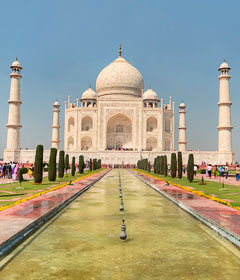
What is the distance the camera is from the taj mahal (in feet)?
112

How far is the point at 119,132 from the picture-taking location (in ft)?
142

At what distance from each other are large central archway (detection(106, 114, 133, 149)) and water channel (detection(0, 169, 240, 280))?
121ft

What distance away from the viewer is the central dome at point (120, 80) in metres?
44.1

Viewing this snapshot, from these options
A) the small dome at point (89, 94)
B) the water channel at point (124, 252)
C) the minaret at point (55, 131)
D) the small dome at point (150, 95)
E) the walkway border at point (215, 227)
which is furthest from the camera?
the small dome at point (89, 94)

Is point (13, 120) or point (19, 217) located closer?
point (19, 217)

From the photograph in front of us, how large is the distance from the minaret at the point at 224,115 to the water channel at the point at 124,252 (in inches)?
1201

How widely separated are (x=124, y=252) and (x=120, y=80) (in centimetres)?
4176

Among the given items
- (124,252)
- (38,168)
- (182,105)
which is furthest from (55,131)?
(124,252)

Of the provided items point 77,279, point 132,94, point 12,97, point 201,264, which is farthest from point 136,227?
point 132,94

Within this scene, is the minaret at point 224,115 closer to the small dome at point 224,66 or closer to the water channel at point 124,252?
the small dome at point 224,66

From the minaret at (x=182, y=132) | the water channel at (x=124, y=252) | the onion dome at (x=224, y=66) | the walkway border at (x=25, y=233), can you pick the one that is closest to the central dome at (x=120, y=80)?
the minaret at (x=182, y=132)

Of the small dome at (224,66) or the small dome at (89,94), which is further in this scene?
the small dome at (89,94)

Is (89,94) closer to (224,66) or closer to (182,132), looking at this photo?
(182,132)

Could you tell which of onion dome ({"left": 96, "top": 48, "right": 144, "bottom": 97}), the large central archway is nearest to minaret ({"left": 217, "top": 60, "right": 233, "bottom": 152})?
the large central archway
